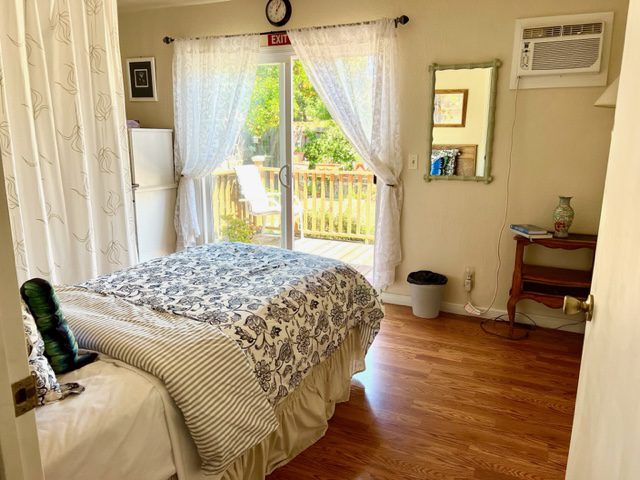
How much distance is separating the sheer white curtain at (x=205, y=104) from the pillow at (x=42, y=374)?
10.2ft

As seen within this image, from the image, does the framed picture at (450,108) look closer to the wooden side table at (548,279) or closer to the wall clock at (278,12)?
the wooden side table at (548,279)

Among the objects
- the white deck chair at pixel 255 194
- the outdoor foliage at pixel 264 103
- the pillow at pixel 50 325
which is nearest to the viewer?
the pillow at pixel 50 325

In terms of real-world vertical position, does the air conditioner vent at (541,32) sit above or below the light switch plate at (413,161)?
above

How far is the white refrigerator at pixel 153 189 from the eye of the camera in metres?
4.08

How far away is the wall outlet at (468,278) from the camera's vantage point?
3.56 m

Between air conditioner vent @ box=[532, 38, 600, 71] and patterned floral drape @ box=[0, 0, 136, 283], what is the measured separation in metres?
2.94

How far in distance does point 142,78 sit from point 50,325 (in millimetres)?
3677

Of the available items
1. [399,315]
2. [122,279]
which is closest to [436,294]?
[399,315]

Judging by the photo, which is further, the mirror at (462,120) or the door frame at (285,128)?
the door frame at (285,128)

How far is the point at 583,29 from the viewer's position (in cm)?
296

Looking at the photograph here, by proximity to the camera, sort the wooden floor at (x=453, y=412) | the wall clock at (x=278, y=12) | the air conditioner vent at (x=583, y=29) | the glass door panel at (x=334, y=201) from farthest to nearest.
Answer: the glass door panel at (x=334, y=201) < the wall clock at (x=278, y=12) < the air conditioner vent at (x=583, y=29) < the wooden floor at (x=453, y=412)

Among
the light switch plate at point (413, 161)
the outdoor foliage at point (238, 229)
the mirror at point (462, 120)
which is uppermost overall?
the mirror at point (462, 120)

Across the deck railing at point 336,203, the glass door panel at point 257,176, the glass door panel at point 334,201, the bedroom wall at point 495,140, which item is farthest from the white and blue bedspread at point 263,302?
the deck railing at point 336,203

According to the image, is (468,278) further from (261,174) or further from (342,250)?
(261,174)
